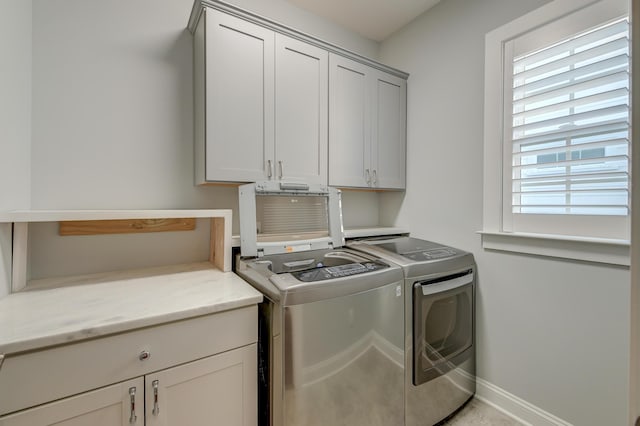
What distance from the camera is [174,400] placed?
104 cm

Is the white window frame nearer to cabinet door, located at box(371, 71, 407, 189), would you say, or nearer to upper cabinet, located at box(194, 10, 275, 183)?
cabinet door, located at box(371, 71, 407, 189)

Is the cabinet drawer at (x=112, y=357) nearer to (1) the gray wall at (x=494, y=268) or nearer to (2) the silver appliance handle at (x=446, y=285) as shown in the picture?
(2) the silver appliance handle at (x=446, y=285)

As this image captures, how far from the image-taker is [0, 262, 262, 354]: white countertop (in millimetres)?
871

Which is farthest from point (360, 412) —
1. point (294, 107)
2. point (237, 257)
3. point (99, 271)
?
point (294, 107)

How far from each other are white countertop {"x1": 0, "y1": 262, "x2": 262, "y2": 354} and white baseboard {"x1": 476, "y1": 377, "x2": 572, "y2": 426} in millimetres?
1647

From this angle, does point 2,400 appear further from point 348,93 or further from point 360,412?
point 348,93

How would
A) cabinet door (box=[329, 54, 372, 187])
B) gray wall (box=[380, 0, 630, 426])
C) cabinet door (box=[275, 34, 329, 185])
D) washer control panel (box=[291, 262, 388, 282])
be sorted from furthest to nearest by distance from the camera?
cabinet door (box=[329, 54, 372, 187]) < cabinet door (box=[275, 34, 329, 185]) < gray wall (box=[380, 0, 630, 426]) < washer control panel (box=[291, 262, 388, 282])

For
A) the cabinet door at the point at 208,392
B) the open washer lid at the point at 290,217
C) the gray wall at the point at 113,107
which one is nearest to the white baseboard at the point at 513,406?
the open washer lid at the point at 290,217

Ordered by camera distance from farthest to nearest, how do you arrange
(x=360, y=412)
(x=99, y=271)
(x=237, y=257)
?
(x=237, y=257) < (x=99, y=271) < (x=360, y=412)

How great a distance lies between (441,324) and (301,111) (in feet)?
5.08

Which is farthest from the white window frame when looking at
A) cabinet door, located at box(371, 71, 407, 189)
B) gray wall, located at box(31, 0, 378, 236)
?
gray wall, located at box(31, 0, 378, 236)

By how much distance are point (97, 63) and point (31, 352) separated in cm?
143

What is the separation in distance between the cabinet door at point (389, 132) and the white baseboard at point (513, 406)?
1497 millimetres

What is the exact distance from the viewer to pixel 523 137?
1.64 m
